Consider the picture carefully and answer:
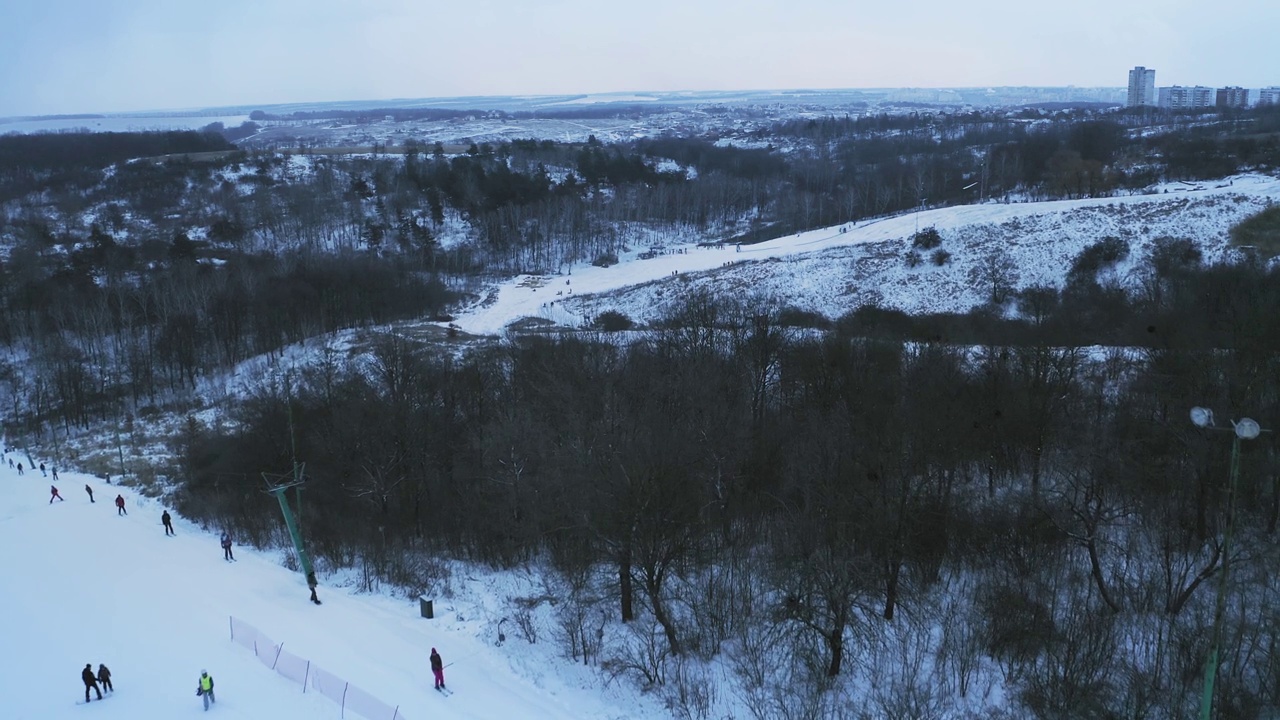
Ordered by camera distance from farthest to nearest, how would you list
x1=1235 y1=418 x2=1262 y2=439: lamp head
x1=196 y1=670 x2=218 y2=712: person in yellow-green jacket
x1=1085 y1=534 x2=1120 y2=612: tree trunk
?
x1=1085 y1=534 x2=1120 y2=612: tree trunk < x1=196 y1=670 x2=218 y2=712: person in yellow-green jacket < x1=1235 y1=418 x2=1262 y2=439: lamp head

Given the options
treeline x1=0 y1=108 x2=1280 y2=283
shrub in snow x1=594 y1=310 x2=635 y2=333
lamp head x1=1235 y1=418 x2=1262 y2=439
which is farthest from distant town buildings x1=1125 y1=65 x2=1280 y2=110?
lamp head x1=1235 y1=418 x2=1262 y2=439

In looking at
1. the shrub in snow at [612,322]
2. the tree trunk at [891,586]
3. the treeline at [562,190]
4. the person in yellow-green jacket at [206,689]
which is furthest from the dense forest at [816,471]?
the treeline at [562,190]

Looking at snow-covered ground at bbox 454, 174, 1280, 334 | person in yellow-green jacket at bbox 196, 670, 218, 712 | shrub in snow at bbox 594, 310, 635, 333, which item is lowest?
person in yellow-green jacket at bbox 196, 670, 218, 712

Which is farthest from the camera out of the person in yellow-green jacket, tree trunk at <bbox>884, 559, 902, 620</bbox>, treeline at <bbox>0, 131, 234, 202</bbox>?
treeline at <bbox>0, 131, 234, 202</bbox>

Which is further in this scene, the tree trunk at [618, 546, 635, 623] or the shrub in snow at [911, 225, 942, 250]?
the shrub in snow at [911, 225, 942, 250]

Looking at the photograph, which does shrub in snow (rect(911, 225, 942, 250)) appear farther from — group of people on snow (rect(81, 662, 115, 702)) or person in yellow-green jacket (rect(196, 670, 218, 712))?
group of people on snow (rect(81, 662, 115, 702))

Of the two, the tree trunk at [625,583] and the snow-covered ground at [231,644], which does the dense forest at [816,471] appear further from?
the snow-covered ground at [231,644]
